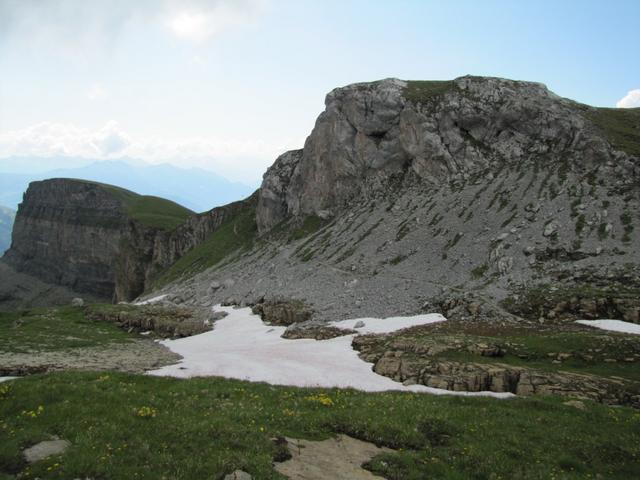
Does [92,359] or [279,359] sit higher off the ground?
[279,359]

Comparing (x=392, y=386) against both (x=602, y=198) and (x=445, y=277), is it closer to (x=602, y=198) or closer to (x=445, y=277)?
(x=445, y=277)

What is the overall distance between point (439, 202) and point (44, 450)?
8472cm

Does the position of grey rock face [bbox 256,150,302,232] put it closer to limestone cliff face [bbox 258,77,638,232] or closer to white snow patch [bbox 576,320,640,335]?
limestone cliff face [bbox 258,77,638,232]

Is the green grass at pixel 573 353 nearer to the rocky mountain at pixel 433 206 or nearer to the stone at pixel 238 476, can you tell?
the rocky mountain at pixel 433 206

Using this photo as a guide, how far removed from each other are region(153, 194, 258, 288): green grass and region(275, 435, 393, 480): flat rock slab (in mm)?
111222

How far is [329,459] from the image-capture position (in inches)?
625

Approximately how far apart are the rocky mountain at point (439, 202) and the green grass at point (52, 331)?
22219mm

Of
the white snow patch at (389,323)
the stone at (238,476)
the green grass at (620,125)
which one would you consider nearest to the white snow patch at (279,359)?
the white snow patch at (389,323)

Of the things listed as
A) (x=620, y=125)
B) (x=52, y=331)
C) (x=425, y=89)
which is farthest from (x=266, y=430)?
(x=425, y=89)

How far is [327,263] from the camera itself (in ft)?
289

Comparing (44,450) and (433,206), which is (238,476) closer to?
(44,450)

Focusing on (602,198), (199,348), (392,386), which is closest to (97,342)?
(199,348)

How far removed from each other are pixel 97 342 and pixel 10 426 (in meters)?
47.4

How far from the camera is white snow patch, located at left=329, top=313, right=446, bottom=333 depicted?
51.3 m
